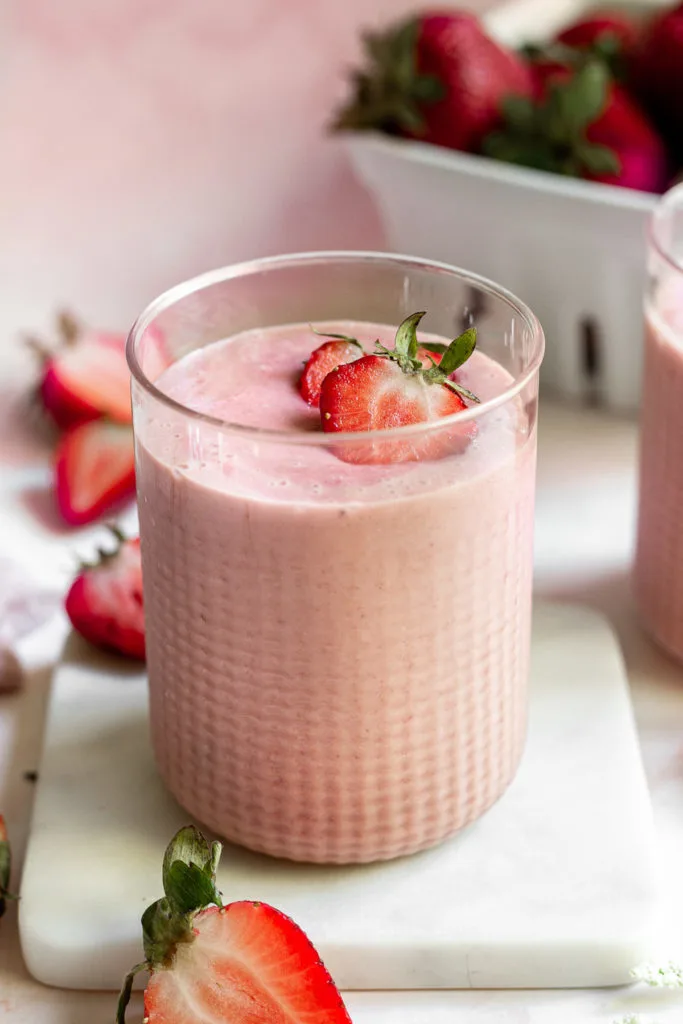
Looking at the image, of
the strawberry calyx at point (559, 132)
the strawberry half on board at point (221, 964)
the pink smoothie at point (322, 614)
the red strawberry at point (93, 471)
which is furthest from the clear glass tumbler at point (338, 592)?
the strawberry calyx at point (559, 132)

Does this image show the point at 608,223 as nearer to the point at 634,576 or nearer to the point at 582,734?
the point at 634,576

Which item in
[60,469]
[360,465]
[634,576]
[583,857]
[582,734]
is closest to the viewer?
[360,465]

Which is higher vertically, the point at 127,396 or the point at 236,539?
the point at 236,539

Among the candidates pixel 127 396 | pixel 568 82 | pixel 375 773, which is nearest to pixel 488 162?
pixel 568 82

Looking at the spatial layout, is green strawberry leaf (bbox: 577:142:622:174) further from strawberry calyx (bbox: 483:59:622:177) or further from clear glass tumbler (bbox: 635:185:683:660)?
clear glass tumbler (bbox: 635:185:683:660)

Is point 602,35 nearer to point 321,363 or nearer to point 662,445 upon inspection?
point 662,445

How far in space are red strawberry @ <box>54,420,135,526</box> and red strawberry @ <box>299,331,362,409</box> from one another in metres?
0.46

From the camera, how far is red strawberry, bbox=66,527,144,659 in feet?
3.50

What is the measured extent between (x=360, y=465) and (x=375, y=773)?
0.19 meters

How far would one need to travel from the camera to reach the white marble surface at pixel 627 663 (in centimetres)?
85

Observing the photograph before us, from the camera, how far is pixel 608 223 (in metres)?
1.33

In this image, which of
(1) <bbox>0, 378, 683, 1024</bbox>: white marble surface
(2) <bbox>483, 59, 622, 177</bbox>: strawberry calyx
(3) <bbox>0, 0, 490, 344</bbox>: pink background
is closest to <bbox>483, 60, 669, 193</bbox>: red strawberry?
(2) <bbox>483, 59, 622, 177</bbox>: strawberry calyx

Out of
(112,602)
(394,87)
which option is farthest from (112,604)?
(394,87)

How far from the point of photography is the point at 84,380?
1425 mm
